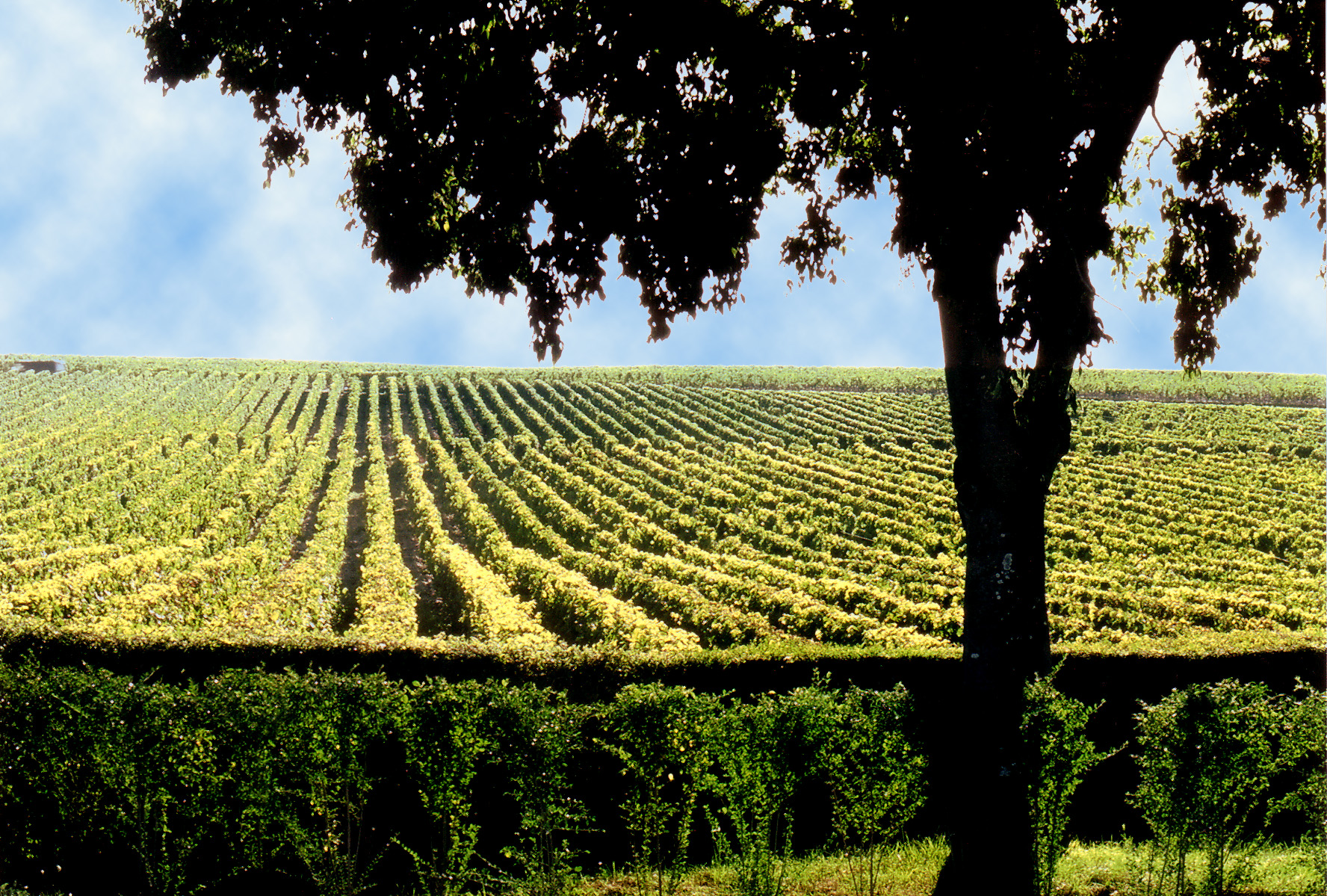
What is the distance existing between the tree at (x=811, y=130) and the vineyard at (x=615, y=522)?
8.50 metres

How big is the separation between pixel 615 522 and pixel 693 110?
23877mm

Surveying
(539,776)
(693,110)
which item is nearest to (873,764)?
(539,776)

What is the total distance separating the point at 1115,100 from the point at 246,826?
9850 mm

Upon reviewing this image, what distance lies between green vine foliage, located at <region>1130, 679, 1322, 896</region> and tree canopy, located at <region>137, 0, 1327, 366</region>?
3.19 m

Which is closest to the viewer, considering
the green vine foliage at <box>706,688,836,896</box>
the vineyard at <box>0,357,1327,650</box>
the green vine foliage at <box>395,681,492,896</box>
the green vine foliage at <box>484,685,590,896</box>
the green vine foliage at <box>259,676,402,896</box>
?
the green vine foliage at <box>484,685,590,896</box>

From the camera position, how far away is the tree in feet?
23.6

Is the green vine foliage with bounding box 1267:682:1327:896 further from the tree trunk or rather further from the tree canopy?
the tree canopy

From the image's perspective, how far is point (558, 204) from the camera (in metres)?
8.34

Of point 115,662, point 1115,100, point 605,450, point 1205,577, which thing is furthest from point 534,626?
point 605,450

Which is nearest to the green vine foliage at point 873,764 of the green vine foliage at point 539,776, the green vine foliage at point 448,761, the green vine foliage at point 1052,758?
the green vine foliage at point 1052,758

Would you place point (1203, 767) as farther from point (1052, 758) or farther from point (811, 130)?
point (811, 130)

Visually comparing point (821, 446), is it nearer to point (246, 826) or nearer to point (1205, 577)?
point (1205, 577)

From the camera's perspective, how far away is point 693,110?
8.62 m

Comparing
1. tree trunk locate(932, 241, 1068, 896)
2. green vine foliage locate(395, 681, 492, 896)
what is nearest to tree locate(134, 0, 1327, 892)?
tree trunk locate(932, 241, 1068, 896)
